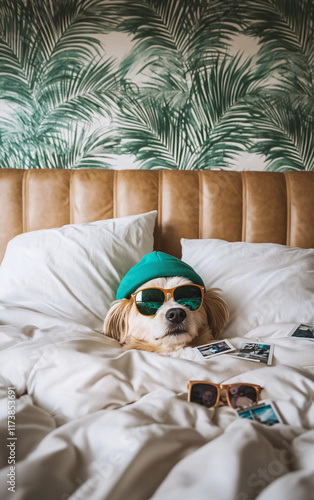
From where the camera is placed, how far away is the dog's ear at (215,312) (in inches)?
51.7

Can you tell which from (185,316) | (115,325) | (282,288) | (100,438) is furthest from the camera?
(282,288)

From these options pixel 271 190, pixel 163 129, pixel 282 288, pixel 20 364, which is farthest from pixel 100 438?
pixel 163 129

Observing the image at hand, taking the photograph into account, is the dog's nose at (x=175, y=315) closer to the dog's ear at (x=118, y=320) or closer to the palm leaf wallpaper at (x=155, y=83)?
the dog's ear at (x=118, y=320)

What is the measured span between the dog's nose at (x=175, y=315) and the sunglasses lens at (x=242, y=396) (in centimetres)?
39

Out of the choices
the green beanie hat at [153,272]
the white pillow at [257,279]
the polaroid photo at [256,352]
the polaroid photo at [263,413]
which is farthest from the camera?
the white pillow at [257,279]

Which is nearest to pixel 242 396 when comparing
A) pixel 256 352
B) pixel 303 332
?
pixel 256 352

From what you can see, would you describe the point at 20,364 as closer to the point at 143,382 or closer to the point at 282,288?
the point at 143,382

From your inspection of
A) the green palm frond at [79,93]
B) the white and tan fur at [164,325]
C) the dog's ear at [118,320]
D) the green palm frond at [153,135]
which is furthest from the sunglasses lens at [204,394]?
the green palm frond at [79,93]

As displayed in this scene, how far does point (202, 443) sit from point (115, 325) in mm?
700

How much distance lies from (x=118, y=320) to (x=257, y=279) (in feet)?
2.21

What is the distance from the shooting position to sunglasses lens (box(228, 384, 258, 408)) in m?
0.74

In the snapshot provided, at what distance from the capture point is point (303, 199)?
1.95 m

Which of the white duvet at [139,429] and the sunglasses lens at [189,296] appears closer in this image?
the white duvet at [139,429]

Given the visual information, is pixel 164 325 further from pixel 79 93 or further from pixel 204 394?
pixel 79 93
